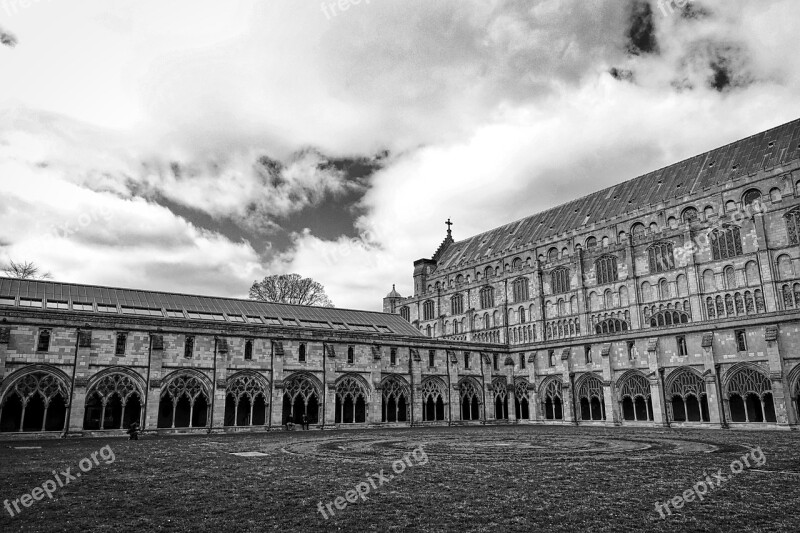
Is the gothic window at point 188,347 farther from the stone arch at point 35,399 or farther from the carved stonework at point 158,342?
the stone arch at point 35,399

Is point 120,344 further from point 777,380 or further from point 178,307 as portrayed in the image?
point 777,380

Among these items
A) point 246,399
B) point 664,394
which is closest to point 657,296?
point 664,394

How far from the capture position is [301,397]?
1682 inches

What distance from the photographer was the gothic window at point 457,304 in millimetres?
86250

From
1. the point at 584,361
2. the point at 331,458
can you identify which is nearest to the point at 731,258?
the point at 584,361

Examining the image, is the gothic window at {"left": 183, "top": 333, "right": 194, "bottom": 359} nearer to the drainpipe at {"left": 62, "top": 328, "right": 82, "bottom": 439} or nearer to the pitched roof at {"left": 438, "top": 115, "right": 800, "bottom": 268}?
the drainpipe at {"left": 62, "top": 328, "right": 82, "bottom": 439}

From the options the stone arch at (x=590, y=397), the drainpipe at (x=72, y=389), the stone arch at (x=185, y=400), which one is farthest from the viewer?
the stone arch at (x=590, y=397)

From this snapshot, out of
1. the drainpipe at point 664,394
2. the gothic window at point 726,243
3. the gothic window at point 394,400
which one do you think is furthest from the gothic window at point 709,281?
the gothic window at point 394,400

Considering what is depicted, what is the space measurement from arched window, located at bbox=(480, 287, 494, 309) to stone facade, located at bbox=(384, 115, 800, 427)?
16cm

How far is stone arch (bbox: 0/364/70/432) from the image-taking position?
3312cm

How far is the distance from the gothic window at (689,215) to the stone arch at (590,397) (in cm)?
2409

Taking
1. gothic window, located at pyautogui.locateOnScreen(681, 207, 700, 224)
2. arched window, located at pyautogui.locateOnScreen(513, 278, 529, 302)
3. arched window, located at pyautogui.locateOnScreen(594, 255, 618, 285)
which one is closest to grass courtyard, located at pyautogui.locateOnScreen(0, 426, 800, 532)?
gothic window, located at pyautogui.locateOnScreen(681, 207, 700, 224)

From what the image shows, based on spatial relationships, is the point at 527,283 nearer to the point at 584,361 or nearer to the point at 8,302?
the point at 584,361

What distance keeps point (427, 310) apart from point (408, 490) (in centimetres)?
7833
